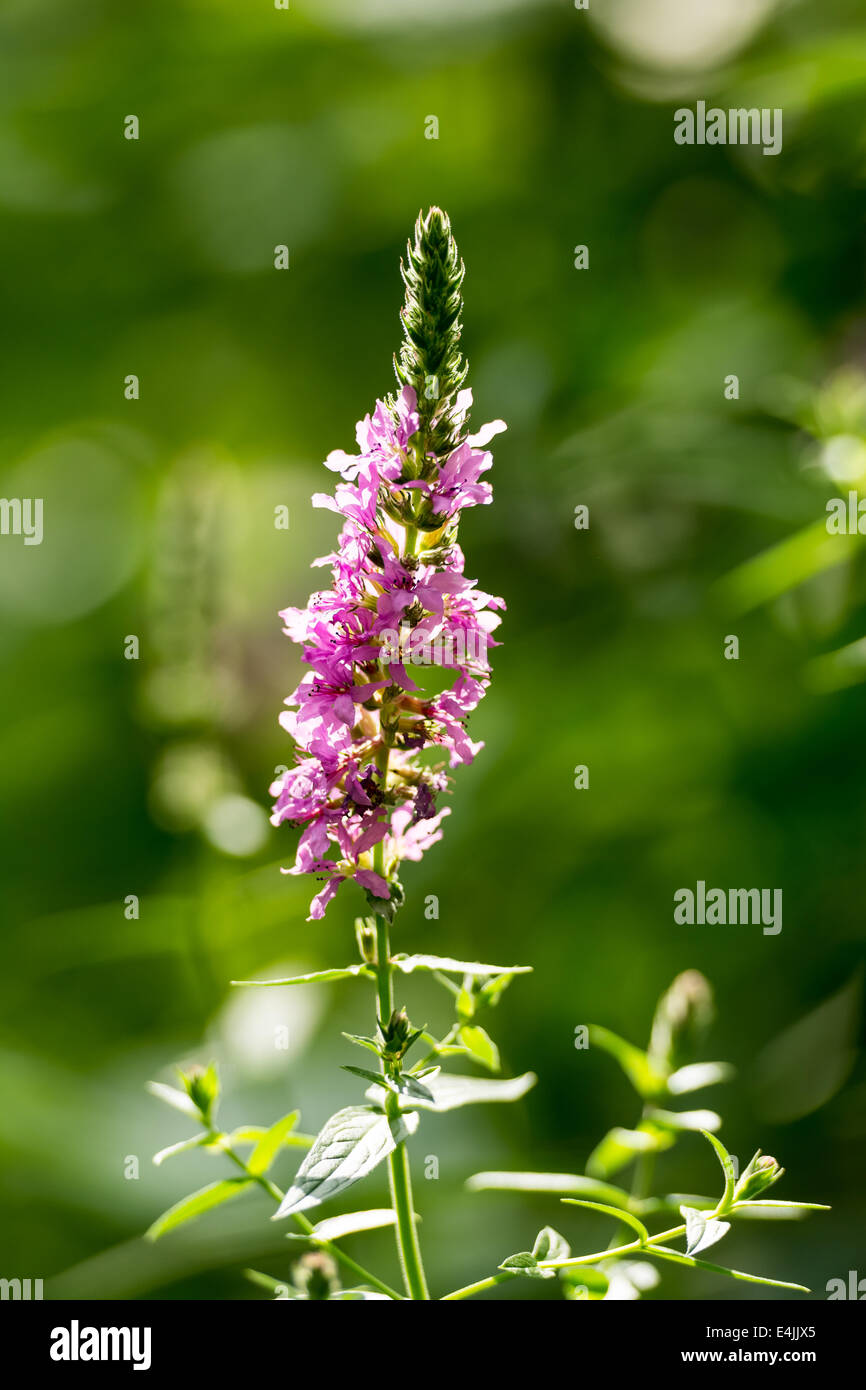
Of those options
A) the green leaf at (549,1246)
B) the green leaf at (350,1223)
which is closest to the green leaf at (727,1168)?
the green leaf at (549,1246)

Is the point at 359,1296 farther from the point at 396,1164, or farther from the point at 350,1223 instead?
the point at 396,1164

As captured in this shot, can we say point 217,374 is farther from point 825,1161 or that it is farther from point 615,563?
point 825,1161

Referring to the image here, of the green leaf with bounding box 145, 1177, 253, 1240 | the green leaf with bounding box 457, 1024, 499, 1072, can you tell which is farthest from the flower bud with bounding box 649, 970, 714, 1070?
the green leaf with bounding box 145, 1177, 253, 1240

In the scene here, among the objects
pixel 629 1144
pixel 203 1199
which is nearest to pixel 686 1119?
pixel 629 1144

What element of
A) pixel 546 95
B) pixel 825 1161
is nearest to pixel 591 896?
pixel 825 1161

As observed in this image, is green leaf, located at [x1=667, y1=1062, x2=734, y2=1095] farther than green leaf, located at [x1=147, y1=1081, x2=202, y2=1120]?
Yes

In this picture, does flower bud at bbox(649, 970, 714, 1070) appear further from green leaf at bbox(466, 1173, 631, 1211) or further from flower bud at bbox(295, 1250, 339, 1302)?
flower bud at bbox(295, 1250, 339, 1302)
